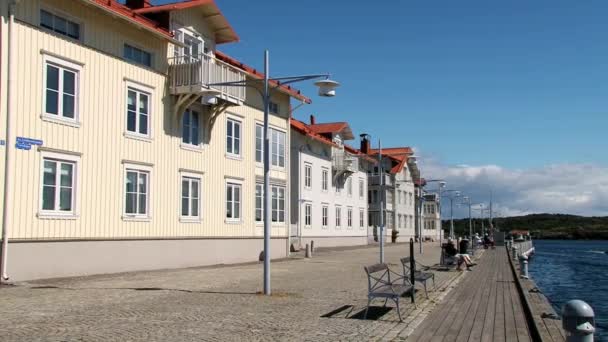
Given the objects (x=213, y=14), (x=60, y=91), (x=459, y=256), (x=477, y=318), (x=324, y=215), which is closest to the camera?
(x=477, y=318)

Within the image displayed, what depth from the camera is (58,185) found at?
60.3 ft

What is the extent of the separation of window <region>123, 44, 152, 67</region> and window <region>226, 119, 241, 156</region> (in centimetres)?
547

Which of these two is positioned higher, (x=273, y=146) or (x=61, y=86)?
(x=61, y=86)

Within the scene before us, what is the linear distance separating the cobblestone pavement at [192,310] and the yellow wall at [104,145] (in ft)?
7.82

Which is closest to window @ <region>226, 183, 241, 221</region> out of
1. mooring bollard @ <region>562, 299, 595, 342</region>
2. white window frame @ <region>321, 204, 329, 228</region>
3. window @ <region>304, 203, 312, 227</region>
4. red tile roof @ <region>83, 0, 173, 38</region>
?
red tile roof @ <region>83, 0, 173, 38</region>

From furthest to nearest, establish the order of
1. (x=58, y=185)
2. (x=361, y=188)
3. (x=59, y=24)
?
(x=361, y=188) → (x=59, y=24) → (x=58, y=185)

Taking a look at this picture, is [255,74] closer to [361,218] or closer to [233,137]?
[233,137]

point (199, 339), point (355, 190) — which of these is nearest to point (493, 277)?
point (199, 339)

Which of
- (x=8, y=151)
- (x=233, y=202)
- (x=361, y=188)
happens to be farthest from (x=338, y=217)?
(x=8, y=151)

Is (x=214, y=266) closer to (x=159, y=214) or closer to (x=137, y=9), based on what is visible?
(x=159, y=214)

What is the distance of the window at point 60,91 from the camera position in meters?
18.2

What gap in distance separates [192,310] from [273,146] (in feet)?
65.3

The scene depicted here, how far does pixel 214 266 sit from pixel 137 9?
1065cm

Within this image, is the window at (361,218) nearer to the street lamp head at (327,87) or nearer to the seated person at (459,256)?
the seated person at (459,256)
